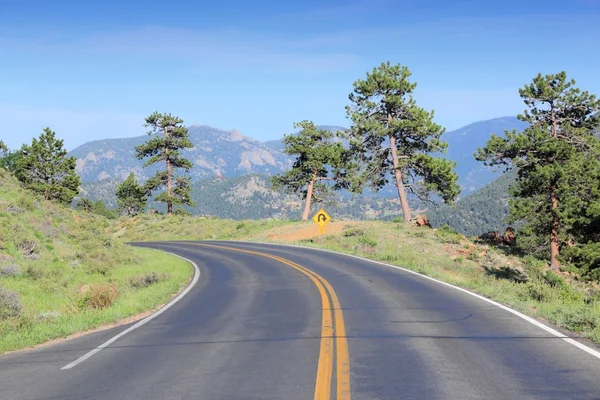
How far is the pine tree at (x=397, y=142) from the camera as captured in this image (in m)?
42.5

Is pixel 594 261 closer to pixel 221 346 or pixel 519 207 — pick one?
pixel 519 207

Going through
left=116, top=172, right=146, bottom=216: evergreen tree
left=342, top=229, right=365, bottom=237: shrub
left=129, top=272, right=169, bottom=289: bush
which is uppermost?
left=116, top=172, right=146, bottom=216: evergreen tree

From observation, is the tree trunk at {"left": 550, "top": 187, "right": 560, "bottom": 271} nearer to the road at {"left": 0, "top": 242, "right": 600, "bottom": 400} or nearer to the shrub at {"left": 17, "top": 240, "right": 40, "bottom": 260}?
the road at {"left": 0, "top": 242, "right": 600, "bottom": 400}

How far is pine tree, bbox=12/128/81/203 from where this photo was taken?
60656mm

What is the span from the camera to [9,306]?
1219 centimetres

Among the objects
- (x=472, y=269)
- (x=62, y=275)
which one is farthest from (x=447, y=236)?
(x=62, y=275)

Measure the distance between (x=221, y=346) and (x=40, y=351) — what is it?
3.30 metres

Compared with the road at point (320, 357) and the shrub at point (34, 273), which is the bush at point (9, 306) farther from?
the shrub at point (34, 273)

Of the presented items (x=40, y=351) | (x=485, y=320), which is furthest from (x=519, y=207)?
(x=40, y=351)

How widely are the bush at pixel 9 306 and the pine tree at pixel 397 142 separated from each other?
109 feet

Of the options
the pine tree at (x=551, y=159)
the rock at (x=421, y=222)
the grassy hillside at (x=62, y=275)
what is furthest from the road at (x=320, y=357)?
the rock at (x=421, y=222)

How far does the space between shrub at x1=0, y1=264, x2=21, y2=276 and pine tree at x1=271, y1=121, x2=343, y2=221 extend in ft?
118

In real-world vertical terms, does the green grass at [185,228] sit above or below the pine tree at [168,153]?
below

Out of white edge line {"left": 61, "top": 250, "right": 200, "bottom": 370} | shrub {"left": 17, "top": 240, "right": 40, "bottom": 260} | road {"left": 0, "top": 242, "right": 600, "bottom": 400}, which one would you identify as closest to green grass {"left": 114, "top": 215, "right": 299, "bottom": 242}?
shrub {"left": 17, "top": 240, "right": 40, "bottom": 260}
